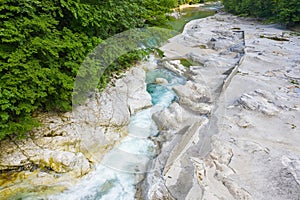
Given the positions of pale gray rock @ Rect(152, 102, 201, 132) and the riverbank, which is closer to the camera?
the riverbank

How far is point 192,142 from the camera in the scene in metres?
5.69

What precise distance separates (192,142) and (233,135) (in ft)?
3.91

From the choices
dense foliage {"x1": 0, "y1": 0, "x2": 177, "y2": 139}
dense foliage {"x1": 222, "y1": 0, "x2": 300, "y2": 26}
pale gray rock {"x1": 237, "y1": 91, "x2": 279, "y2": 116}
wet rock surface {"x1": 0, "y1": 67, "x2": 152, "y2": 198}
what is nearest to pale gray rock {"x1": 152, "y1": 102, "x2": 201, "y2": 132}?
wet rock surface {"x1": 0, "y1": 67, "x2": 152, "y2": 198}

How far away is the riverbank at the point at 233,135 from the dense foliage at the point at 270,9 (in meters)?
9.70

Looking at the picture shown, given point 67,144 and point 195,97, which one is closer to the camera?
point 67,144

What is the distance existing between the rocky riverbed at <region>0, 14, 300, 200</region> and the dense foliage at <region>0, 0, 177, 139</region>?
741 mm

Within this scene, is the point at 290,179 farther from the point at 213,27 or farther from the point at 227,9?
the point at 227,9

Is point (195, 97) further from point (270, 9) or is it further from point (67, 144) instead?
point (270, 9)

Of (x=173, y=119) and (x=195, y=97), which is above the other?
(x=173, y=119)

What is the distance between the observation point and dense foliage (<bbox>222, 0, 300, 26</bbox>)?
18.9 meters

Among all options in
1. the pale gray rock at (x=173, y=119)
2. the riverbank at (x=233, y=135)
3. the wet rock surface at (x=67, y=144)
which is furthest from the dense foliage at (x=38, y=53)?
the riverbank at (x=233, y=135)

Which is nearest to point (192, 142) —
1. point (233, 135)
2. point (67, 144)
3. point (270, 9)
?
point (233, 135)

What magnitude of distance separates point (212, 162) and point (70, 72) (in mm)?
3787

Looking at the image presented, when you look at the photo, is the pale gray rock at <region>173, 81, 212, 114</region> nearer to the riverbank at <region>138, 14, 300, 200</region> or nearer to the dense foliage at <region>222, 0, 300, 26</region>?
the riverbank at <region>138, 14, 300, 200</region>
